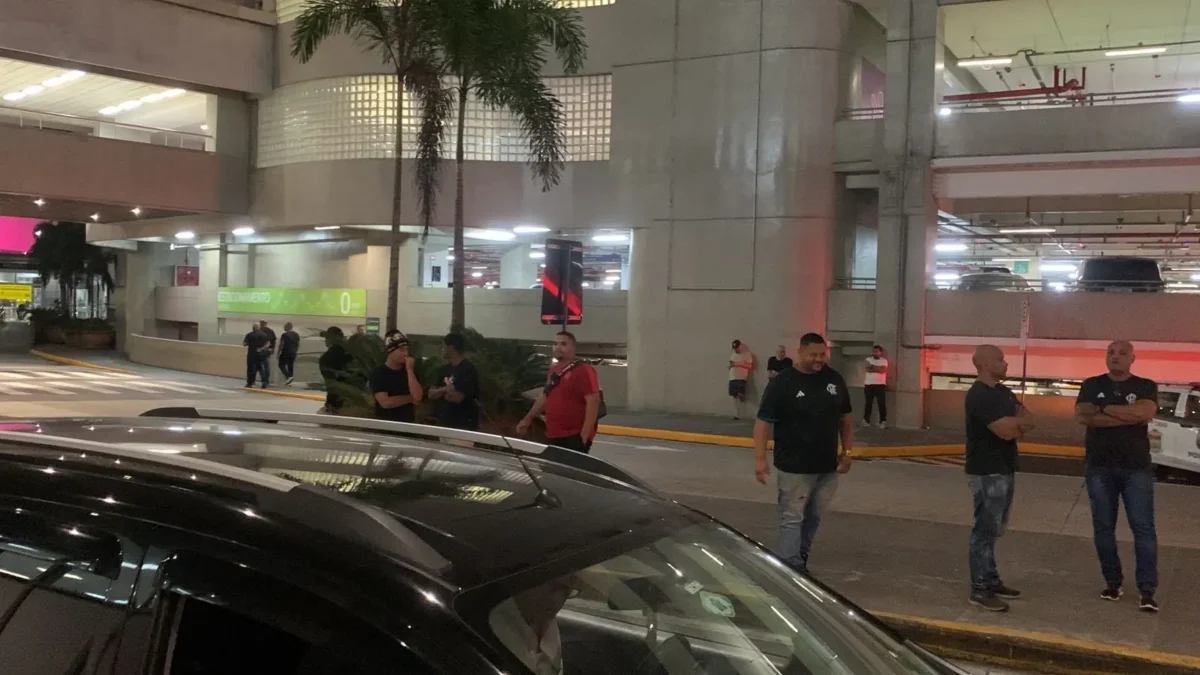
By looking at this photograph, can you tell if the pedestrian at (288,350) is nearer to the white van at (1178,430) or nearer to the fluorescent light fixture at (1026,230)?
the fluorescent light fixture at (1026,230)

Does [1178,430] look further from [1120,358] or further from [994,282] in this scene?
[994,282]

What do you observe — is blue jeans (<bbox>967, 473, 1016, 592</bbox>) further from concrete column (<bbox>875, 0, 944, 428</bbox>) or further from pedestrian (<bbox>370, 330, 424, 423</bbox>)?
concrete column (<bbox>875, 0, 944, 428</bbox>)

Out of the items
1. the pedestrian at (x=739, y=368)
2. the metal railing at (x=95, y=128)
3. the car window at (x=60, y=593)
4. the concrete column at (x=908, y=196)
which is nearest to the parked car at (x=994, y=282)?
the concrete column at (x=908, y=196)

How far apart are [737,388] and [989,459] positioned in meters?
13.9

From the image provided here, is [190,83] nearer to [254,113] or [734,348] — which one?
[254,113]

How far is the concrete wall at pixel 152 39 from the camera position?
2453 centimetres

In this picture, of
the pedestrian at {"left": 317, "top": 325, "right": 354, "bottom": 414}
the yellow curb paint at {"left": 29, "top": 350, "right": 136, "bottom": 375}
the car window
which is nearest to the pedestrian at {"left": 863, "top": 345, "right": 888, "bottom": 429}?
the pedestrian at {"left": 317, "top": 325, "right": 354, "bottom": 414}

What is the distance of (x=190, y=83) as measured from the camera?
89.9ft

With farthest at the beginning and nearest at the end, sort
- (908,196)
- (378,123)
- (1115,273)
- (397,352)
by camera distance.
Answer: (378,123) < (1115,273) < (908,196) < (397,352)

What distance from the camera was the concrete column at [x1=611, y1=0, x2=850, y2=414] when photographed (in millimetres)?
20547

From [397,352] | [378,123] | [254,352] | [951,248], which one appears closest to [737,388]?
[378,123]

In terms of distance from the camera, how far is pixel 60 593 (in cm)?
193

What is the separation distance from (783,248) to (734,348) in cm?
223

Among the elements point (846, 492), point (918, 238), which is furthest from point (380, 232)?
point (846, 492)
